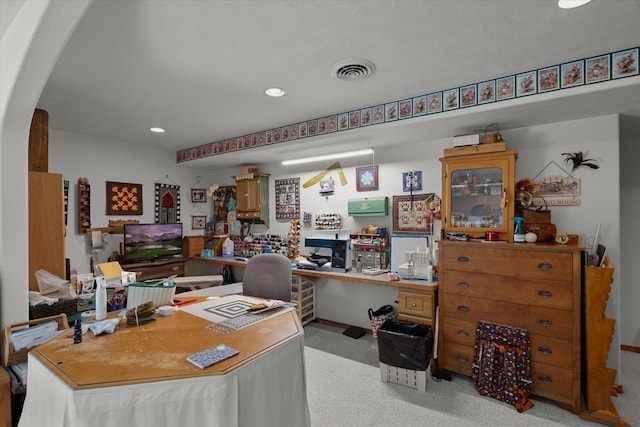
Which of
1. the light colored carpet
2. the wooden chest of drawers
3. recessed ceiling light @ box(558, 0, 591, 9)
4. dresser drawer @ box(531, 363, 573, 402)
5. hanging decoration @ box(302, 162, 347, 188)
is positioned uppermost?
recessed ceiling light @ box(558, 0, 591, 9)

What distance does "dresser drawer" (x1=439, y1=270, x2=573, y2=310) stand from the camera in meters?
2.38

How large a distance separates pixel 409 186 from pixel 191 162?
3.40 meters

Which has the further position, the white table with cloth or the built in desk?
the built in desk

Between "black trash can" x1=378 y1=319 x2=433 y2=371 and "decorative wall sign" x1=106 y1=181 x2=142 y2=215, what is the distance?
12.9 ft

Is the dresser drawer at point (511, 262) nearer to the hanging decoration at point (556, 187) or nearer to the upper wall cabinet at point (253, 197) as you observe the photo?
the hanging decoration at point (556, 187)

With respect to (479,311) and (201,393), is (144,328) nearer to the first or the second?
(201,393)

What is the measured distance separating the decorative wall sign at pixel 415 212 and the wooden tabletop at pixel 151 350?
7.08 ft

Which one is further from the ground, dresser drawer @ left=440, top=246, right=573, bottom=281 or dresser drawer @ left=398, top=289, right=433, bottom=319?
dresser drawer @ left=440, top=246, right=573, bottom=281

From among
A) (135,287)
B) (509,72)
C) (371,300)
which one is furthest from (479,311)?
(135,287)

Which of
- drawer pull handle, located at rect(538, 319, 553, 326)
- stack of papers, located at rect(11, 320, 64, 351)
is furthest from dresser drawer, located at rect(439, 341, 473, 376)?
stack of papers, located at rect(11, 320, 64, 351)

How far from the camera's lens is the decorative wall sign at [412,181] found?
3.54 meters

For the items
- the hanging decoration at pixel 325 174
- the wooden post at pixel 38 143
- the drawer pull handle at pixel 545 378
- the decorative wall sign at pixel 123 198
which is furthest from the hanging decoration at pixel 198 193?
the drawer pull handle at pixel 545 378

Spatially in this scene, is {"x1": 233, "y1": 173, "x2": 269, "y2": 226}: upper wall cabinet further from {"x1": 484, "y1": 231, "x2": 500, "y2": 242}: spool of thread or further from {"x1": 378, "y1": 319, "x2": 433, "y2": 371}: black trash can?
{"x1": 484, "y1": 231, "x2": 500, "y2": 242}: spool of thread

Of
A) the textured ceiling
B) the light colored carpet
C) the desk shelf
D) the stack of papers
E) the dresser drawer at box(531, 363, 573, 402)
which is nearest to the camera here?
the textured ceiling
